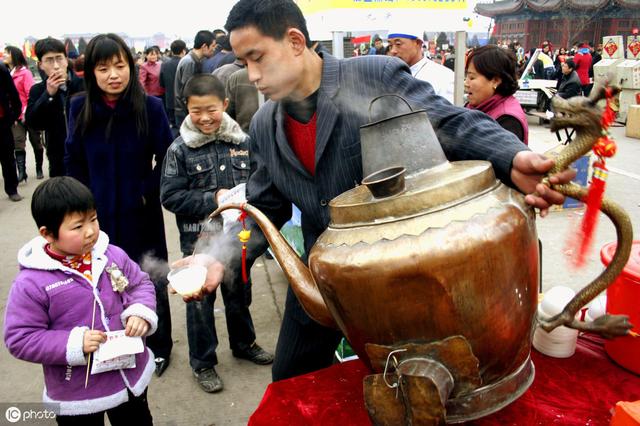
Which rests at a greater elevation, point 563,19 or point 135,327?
point 563,19

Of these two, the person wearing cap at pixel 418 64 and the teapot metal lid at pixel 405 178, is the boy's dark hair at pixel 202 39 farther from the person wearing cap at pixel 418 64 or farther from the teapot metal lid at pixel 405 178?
the teapot metal lid at pixel 405 178

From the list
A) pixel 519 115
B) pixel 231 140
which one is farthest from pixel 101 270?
pixel 519 115

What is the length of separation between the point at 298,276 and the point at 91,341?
0.88 metres

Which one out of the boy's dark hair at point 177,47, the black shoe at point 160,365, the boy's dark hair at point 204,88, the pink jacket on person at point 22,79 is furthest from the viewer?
the boy's dark hair at point 177,47

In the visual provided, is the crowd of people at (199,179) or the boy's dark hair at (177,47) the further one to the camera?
the boy's dark hair at (177,47)

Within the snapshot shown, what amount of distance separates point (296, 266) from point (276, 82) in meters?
0.57

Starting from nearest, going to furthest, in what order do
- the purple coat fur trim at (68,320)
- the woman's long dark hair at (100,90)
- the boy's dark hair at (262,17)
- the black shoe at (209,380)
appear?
the boy's dark hair at (262,17), the purple coat fur trim at (68,320), the woman's long dark hair at (100,90), the black shoe at (209,380)

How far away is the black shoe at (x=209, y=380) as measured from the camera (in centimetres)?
293

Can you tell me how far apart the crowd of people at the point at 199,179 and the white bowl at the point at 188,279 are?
34 mm

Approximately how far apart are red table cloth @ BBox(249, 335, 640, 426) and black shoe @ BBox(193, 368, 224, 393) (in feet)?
5.02

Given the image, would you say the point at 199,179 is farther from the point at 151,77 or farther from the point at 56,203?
the point at 151,77

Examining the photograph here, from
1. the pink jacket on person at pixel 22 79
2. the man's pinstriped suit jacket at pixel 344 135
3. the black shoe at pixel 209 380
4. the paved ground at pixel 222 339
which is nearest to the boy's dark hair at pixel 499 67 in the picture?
the paved ground at pixel 222 339

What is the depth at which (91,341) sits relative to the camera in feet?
5.89

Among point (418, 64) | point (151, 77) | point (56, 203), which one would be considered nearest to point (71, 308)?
point (56, 203)
